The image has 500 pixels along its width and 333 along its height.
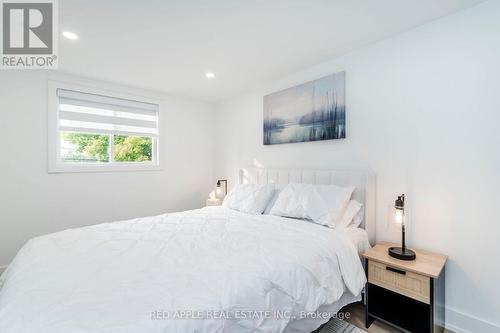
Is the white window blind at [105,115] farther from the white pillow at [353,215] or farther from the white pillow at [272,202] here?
the white pillow at [353,215]

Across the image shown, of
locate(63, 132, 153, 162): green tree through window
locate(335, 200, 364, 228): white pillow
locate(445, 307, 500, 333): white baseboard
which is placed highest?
locate(63, 132, 153, 162): green tree through window

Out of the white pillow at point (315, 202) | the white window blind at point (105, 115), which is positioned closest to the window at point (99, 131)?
the white window blind at point (105, 115)

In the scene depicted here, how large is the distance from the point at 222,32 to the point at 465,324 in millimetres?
3002

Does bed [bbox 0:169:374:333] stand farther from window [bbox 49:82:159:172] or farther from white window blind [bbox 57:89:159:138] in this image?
white window blind [bbox 57:89:159:138]

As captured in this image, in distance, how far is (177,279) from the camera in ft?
3.88

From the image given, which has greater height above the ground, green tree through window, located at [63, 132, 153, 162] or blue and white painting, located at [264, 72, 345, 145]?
blue and white painting, located at [264, 72, 345, 145]

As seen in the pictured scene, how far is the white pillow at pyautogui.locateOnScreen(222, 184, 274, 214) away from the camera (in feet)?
8.84

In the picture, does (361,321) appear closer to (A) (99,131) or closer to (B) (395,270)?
(B) (395,270)

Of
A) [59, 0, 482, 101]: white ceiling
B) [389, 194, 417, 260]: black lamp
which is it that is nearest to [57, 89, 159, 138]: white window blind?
[59, 0, 482, 101]: white ceiling

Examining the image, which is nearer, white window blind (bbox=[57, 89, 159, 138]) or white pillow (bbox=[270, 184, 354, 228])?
white pillow (bbox=[270, 184, 354, 228])

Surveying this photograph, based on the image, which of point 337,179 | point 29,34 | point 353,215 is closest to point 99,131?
point 29,34

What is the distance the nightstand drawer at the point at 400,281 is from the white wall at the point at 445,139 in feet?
1.49

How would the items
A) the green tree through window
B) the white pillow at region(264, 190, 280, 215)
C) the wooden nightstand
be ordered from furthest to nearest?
the green tree through window < the white pillow at region(264, 190, 280, 215) < the wooden nightstand

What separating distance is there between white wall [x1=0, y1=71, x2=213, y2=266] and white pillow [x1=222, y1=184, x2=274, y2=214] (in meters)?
1.36
